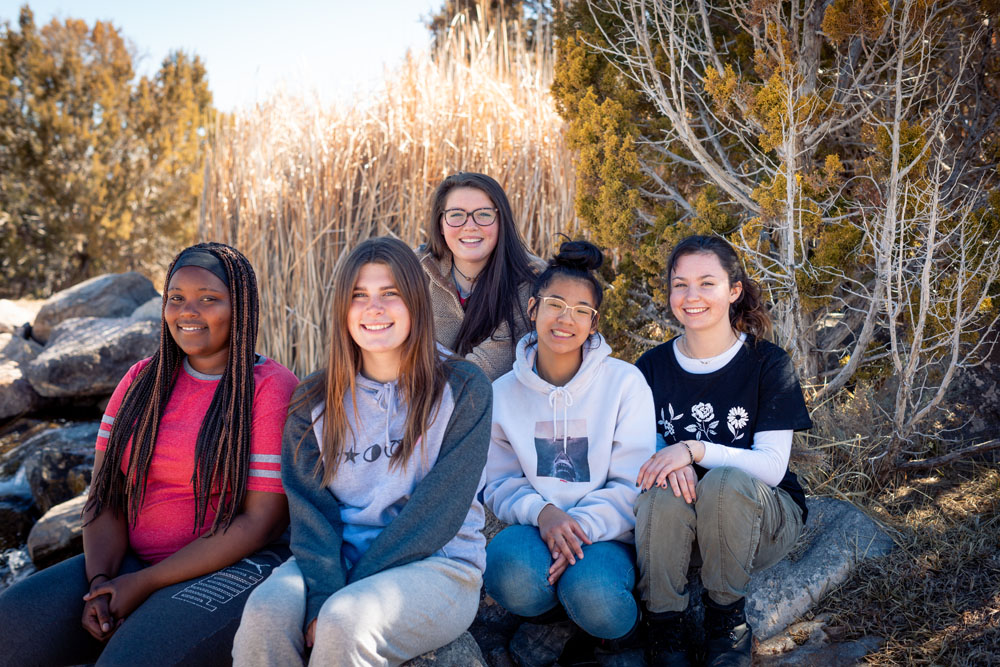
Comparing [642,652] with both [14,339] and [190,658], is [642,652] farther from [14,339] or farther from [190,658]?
[14,339]

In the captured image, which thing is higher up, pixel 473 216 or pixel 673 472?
pixel 473 216

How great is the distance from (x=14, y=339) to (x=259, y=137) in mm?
3773

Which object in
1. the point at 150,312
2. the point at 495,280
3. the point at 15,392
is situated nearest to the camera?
the point at 495,280

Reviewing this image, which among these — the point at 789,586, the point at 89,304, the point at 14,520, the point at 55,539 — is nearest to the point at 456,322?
the point at 789,586

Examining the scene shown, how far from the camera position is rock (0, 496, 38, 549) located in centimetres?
438

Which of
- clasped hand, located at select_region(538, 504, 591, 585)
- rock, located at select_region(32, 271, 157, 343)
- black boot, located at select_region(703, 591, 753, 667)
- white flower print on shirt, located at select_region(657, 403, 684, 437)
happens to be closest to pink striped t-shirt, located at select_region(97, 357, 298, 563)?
clasped hand, located at select_region(538, 504, 591, 585)

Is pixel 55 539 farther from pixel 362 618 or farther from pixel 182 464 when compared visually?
pixel 362 618

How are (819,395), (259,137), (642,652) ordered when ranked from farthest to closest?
1. (259,137)
2. (819,395)
3. (642,652)

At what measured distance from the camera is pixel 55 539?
12.9 ft

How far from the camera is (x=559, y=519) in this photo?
2025 mm

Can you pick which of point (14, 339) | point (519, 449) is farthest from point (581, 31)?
point (14, 339)

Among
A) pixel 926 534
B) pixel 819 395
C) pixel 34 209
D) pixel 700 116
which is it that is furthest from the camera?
pixel 34 209

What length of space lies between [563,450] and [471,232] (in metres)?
1.11

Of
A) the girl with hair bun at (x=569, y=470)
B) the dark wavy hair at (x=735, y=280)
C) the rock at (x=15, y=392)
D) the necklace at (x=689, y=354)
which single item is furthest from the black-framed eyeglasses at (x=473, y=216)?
the rock at (x=15, y=392)
